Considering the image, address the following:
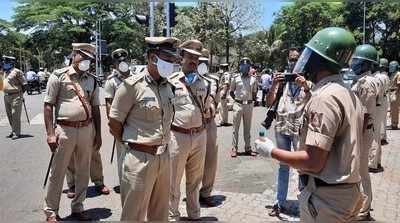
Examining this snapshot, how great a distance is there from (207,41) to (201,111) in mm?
37423

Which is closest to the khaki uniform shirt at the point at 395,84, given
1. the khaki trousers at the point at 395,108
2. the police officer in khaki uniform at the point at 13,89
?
the khaki trousers at the point at 395,108

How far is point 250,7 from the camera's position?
42844mm

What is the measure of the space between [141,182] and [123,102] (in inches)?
26.7

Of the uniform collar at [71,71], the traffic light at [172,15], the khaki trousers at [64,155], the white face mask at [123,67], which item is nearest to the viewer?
the khaki trousers at [64,155]

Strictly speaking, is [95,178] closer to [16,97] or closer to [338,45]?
[338,45]

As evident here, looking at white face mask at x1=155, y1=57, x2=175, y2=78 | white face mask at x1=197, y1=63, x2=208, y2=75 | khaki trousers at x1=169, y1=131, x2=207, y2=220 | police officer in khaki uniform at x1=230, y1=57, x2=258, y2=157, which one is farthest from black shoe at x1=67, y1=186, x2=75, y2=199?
police officer in khaki uniform at x1=230, y1=57, x2=258, y2=157

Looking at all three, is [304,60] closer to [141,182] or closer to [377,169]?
[141,182]

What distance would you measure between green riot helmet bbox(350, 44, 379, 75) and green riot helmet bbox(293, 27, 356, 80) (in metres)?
2.74

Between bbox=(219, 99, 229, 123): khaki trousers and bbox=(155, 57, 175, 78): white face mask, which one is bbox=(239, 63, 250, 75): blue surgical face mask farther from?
bbox=(155, 57, 175, 78): white face mask

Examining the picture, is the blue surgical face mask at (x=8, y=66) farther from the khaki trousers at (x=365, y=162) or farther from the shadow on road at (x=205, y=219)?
the khaki trousers at (x=365, y=162)

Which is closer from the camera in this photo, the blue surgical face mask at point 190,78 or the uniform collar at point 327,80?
the uniform collar at point 327,80

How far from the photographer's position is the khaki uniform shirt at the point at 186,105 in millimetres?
5645

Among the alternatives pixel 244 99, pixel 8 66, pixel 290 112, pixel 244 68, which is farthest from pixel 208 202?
pixel 8 66

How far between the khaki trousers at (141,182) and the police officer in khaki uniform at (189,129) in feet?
3.57
